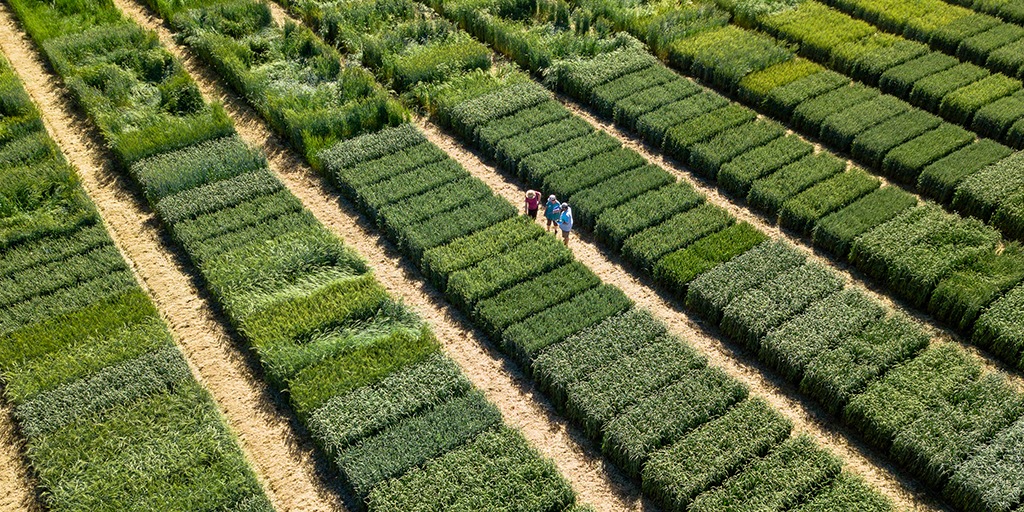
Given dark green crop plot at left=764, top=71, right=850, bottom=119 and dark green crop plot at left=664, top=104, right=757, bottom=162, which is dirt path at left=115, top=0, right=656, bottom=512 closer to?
dark green crop plot at left=664, top=104, right=757, bottom=162

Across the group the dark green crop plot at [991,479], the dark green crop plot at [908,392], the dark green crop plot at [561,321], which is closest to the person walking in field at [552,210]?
the dark green crop plot at [561,321]

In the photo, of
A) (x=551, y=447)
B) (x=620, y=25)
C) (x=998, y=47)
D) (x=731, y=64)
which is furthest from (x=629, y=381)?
(x=998, y=47)

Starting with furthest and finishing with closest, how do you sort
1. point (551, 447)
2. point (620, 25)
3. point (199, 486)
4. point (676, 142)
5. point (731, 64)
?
1. point (620, 25)
2. point (731, 64)
3. point (676, 142)
4. point (551, 447)
5. point (199, 486)

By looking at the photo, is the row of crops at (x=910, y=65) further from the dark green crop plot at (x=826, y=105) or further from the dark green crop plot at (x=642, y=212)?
the dark green crop plot at (x=642, y=212)

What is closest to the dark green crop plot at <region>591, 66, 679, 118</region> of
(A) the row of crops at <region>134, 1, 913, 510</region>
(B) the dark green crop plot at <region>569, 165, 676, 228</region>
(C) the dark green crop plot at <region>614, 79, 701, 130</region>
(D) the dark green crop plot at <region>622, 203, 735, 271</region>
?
(C) the dark green crop plot at <region>614, 79, 701, 130</region>

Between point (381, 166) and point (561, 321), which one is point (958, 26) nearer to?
point (561, 321)

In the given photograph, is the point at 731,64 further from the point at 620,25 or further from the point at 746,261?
the point at 746,261
